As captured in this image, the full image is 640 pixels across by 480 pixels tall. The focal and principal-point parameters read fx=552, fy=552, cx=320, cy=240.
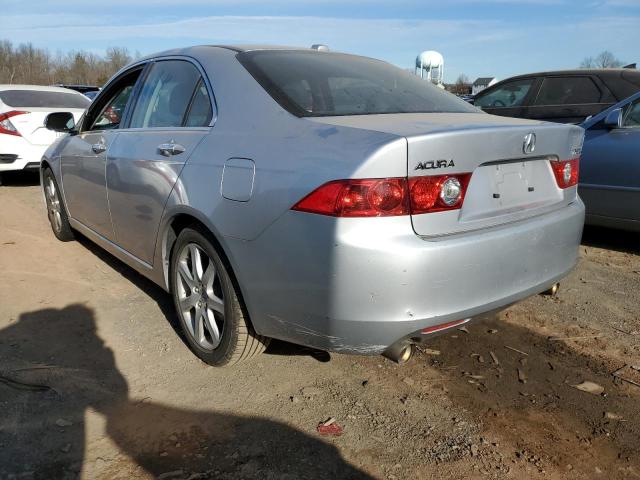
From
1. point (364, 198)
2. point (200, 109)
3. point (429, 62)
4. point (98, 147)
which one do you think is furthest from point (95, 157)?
point (429, 62)

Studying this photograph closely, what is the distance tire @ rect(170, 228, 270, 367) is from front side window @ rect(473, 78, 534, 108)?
6381 millimetres

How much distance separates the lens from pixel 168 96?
3.34 m

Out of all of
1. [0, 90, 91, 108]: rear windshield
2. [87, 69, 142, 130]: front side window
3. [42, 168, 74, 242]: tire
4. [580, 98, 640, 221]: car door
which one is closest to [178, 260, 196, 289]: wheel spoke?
[87, 69, 142, 130]: front side window

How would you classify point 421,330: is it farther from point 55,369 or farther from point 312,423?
point 55,369

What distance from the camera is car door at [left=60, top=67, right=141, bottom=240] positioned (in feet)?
12.6

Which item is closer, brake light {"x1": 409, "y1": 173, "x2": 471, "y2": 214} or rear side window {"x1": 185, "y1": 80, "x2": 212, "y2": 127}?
brake light {"x1": 409, "y1": 173, "x2": 471, "y2": 214}

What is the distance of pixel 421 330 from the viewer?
220 centimetres

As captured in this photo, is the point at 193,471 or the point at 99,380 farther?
the point at 99,380

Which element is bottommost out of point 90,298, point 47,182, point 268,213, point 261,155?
point 90,298

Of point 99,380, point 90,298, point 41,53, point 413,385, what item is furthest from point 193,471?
point 41,53

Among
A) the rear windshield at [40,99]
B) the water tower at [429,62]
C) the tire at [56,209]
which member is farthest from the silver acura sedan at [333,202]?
the water tower at [429,62]

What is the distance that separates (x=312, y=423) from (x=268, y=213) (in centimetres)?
97

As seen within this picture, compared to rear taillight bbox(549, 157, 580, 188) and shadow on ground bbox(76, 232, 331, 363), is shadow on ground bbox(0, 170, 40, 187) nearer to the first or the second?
shadow on ground bbox(76, 232, 331, 363)

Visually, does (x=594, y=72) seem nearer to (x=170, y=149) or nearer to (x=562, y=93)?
(x=562, y=93)
